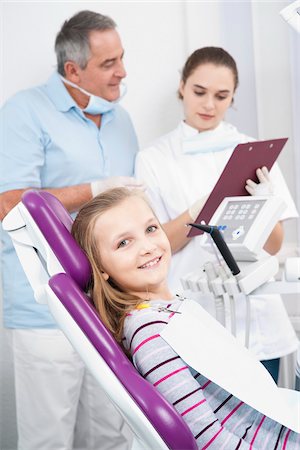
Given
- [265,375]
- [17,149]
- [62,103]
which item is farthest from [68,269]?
[62,103]

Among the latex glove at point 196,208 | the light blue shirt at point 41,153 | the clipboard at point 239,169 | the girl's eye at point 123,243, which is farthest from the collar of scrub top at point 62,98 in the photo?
the girl's eye at point 123,243

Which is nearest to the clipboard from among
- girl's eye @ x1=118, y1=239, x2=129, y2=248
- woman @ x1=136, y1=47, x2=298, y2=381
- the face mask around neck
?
woman @ x1=136, y1=47, x2=298, y2=381

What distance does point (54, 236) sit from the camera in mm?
1139

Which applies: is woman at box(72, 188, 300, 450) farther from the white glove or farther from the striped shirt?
the white glove

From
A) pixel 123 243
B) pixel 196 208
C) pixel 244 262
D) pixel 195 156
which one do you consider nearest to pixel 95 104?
pixel 195 156

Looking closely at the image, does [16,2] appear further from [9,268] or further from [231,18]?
[9,268]

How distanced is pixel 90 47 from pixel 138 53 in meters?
0.36

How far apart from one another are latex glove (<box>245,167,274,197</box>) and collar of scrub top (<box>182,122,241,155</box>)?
0.41 metres

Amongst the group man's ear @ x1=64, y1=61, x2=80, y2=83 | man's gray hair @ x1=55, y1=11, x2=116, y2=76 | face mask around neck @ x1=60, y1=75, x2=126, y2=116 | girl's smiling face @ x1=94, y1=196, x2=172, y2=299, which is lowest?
girl's smiling face @ x1=94, y1=196, x2=172, y2=299

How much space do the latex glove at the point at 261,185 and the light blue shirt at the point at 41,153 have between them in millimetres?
593

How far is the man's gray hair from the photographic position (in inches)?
83.7

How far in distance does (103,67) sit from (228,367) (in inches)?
50.9

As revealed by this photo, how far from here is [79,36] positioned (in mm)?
2129

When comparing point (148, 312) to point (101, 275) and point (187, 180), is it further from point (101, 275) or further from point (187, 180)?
point (187, 180)
